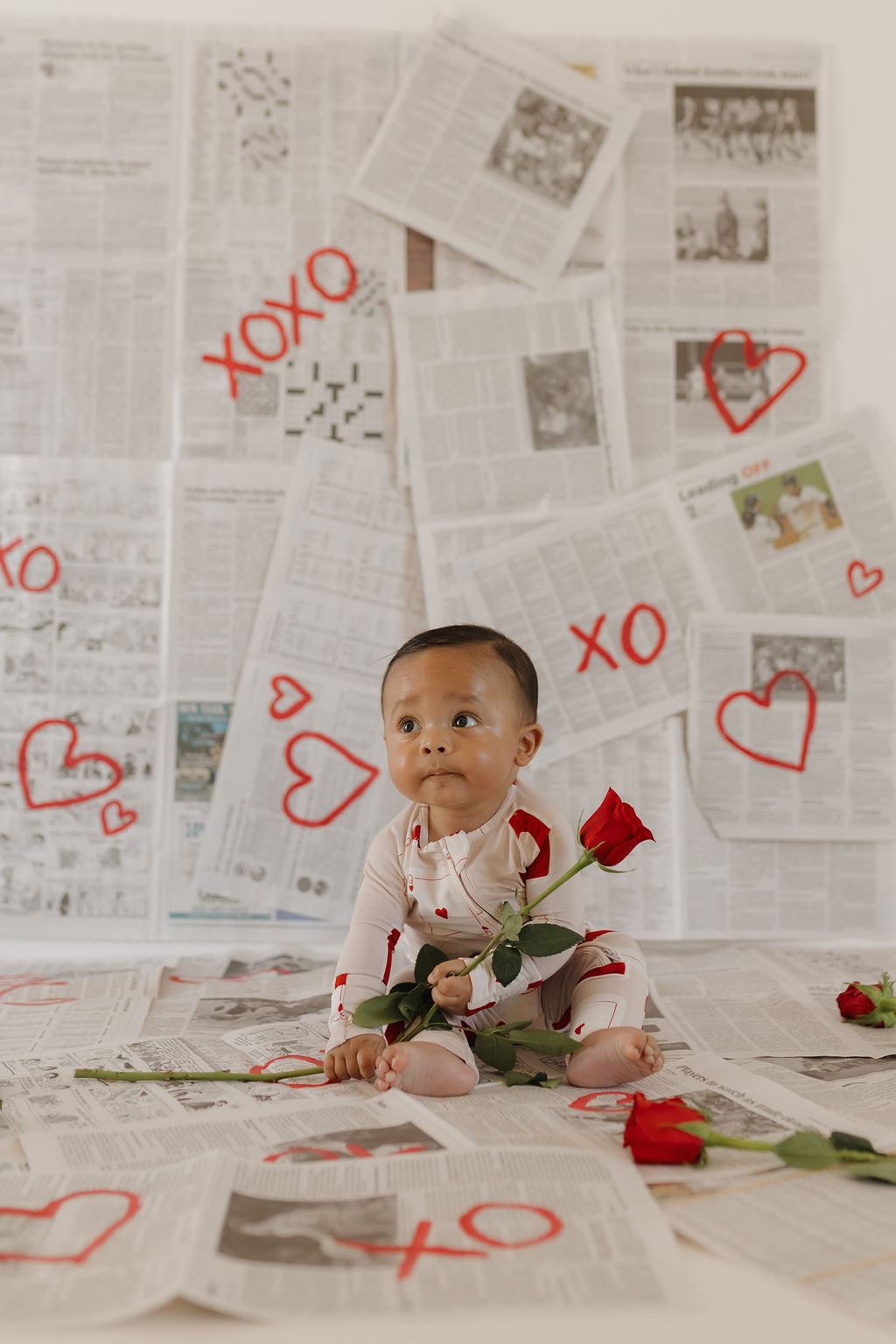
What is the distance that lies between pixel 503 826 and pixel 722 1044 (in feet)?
0.99

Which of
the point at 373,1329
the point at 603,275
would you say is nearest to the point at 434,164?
the point at 603,275

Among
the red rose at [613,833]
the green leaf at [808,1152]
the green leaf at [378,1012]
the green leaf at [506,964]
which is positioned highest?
the red rose at [613,833]

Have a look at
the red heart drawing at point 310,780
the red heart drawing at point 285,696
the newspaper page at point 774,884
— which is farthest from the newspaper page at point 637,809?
the red heart drawing at point 285,696

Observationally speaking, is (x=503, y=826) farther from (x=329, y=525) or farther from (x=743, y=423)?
(x=743, y=423)

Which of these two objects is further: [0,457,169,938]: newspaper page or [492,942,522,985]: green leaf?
[0,457,169,938]: newspaper page

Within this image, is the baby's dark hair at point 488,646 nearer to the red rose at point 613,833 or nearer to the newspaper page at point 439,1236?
the red rose at point 613,833

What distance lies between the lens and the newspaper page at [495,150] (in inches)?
58.6

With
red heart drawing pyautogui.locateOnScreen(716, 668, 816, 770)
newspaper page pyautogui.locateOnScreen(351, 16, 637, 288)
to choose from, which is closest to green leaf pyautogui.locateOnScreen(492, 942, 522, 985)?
red heart drawing pyautogui.locateOnScreen(716, 668, 816, 770)

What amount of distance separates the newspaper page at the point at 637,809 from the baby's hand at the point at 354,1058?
0.62 metres

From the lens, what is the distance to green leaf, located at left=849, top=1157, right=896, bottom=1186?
663 millimetres

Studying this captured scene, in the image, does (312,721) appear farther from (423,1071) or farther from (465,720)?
(423,1071)

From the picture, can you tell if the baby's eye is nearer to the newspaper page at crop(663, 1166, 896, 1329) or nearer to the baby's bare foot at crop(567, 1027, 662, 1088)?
the baby's bare foot at crop(567, 1027, 662, 1088)

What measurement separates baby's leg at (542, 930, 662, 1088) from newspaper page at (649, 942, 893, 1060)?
0.10 meters

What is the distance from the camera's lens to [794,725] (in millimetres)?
1487
